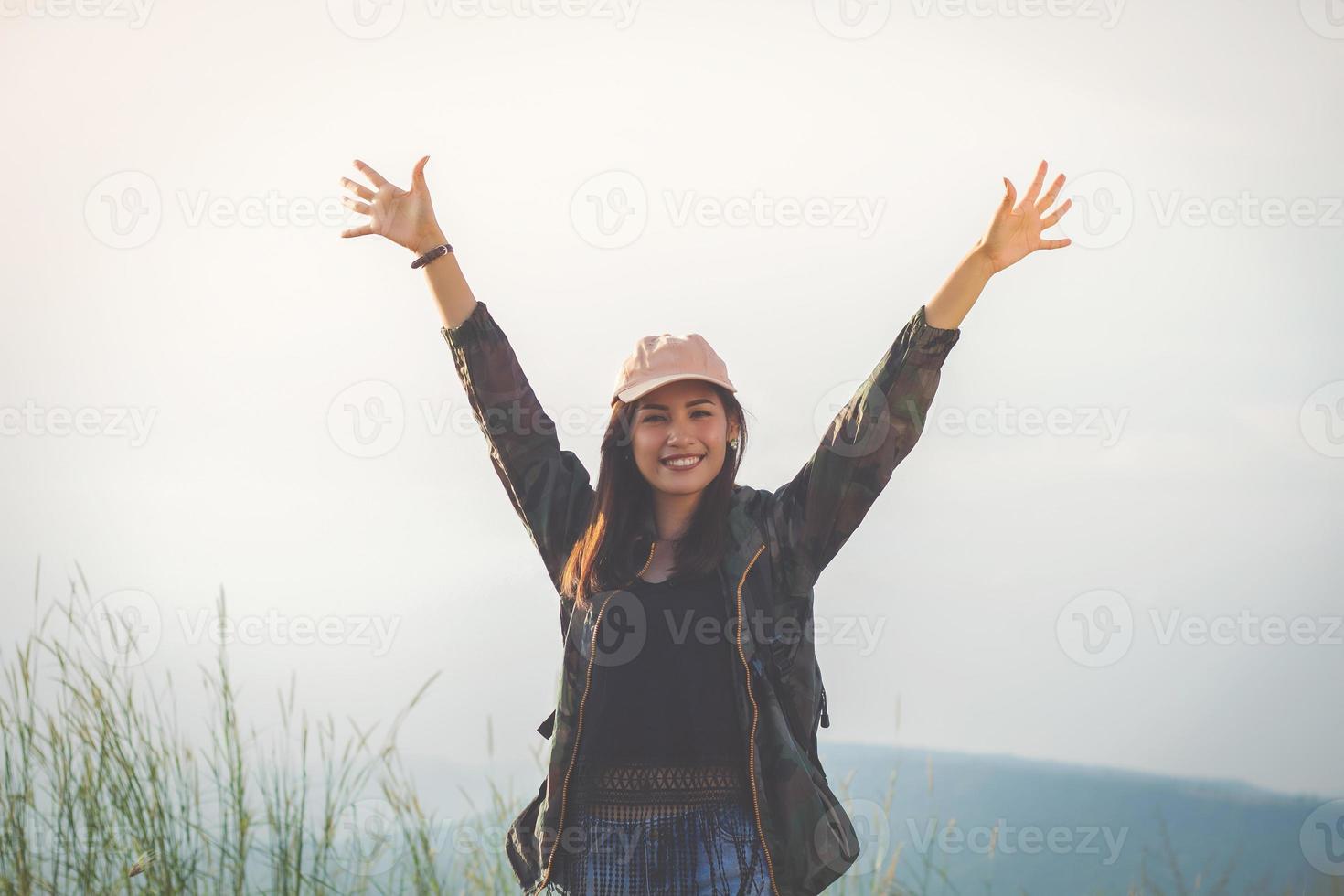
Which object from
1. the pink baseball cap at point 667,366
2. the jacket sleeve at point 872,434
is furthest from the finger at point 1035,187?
the pink baseball cap at point 667,366

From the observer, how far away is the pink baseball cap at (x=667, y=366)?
2.71m

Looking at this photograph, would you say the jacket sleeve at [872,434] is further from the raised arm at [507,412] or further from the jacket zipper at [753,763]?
the raised arm at [507,412]

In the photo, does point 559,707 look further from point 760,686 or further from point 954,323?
point 954,323

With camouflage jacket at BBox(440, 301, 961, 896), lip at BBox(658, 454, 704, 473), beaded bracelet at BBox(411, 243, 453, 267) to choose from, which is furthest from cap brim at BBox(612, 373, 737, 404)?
beaded bracelet at BBox(411, 243, 453, 267)

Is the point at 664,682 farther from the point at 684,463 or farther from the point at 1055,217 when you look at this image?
the point at 1055,217

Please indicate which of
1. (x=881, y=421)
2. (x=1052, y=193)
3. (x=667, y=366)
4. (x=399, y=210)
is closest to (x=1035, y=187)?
(x=1052, y=193)

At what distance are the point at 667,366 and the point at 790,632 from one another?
2.13 ft

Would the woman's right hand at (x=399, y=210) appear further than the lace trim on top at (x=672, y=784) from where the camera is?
Yes

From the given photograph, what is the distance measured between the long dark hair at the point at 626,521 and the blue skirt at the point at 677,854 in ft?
1.57

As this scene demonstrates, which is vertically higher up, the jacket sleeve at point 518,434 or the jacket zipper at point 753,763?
the jacket sleeve at point 518,434

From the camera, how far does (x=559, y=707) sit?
102 inches

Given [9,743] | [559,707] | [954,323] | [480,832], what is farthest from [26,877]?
[954,323]

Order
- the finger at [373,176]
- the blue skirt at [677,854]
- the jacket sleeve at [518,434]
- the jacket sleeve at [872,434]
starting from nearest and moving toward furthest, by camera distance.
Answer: the blue skirt at [677,854]
the jacket sleeve at [872,434]
the jacket sleeve at [518,434]
the finger at [373,176]

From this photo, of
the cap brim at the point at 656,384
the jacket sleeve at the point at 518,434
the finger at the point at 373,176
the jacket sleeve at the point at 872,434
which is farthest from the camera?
the finger at the point at 373,176
